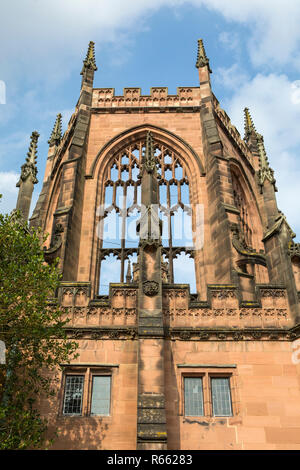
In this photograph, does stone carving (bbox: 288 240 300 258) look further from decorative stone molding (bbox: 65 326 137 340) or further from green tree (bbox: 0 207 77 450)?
green tree (bbox: 0 207 77 450)

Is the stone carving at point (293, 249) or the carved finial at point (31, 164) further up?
the carved finial at point (31, 164)

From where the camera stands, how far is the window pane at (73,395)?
10594 mm

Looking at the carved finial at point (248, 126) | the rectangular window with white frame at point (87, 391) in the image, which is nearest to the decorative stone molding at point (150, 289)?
the rectangular window with white frame at point (87, 391)

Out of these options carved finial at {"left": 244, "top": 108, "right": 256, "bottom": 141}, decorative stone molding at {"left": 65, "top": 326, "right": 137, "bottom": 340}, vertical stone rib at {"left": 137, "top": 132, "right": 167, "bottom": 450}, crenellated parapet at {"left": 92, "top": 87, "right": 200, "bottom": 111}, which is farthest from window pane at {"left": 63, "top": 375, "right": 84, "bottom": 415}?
carved finial at {"left": 244, "top": 108, "right": 256, "bottom": 141}

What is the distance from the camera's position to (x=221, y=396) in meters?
10.8

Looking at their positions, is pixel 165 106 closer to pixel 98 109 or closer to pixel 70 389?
pixel 98 109

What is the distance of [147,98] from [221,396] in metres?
14.4

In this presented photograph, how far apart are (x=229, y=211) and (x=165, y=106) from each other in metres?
7.15

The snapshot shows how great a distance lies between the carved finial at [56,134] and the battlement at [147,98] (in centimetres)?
453

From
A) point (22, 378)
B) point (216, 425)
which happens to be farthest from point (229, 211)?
point (22, 378)

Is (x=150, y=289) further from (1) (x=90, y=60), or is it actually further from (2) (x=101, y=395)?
(1) (x=90, y=60)

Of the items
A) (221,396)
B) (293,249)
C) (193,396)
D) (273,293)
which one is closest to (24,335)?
(193,396)

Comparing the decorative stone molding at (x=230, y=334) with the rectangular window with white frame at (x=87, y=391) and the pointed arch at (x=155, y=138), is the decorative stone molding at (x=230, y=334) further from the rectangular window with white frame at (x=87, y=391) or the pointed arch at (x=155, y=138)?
the pointed arch at (x=155, y=138)

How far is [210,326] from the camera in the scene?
11477 millimetres
